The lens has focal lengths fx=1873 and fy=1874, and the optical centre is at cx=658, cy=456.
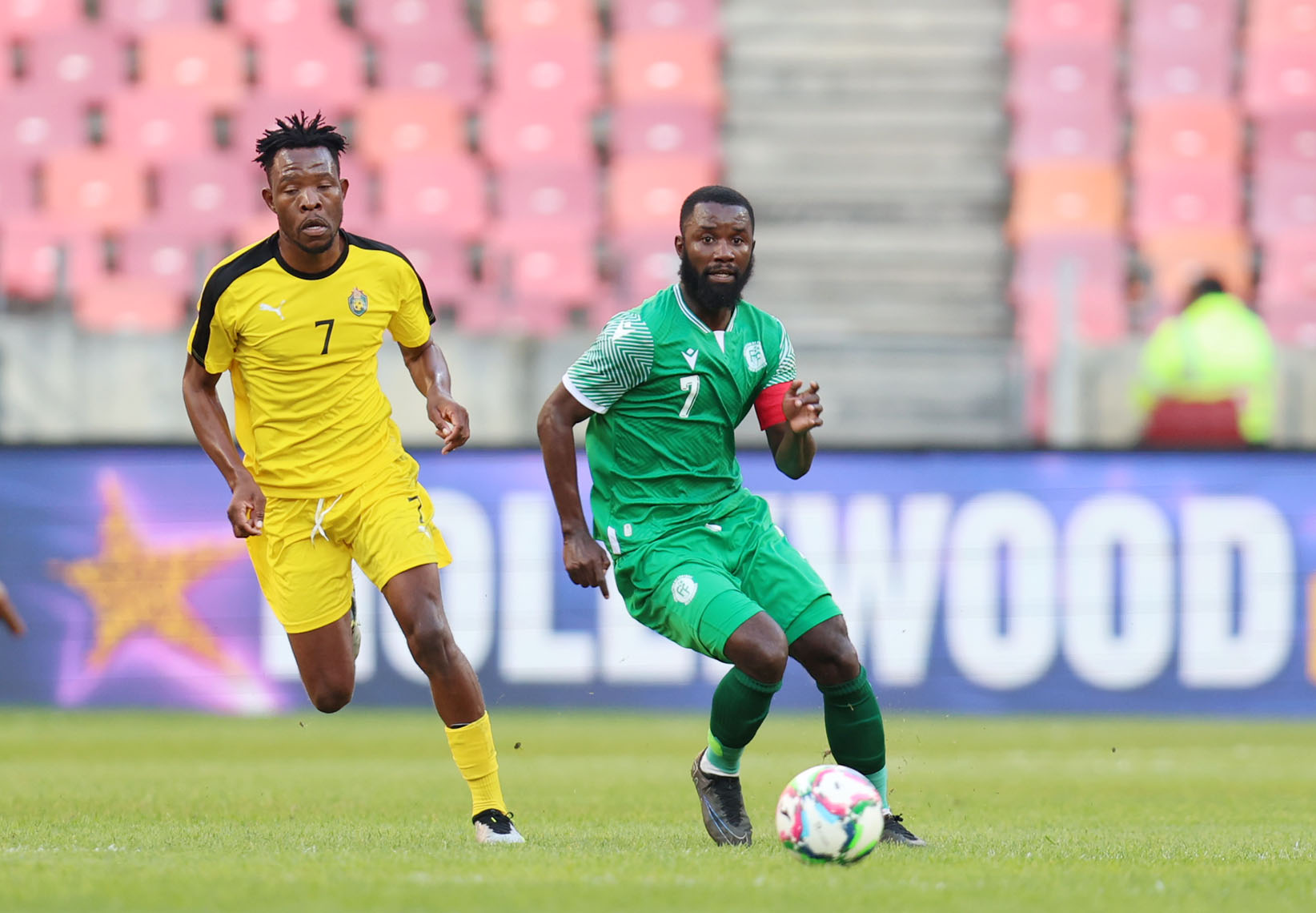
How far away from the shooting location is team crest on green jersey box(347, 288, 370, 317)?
6.54 metres

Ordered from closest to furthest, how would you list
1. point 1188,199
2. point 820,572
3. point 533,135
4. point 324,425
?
point 324,425 < point 820,572 < point 1188,199 < point 533,135

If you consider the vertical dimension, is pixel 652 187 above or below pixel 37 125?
below

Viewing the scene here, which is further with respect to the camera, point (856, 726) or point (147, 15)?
point (147, 15)

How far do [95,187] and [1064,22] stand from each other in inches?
357

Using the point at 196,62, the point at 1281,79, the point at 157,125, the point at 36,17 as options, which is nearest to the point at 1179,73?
the point at 1281,79

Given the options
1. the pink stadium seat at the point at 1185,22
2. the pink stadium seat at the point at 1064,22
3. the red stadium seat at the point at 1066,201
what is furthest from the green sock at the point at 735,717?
the pink stadium seat at the point at 1185,22

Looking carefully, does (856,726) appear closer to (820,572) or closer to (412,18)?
(820,572)

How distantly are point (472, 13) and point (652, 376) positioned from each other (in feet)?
40.7

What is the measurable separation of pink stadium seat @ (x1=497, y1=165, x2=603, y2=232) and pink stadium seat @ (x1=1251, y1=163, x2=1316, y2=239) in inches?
233

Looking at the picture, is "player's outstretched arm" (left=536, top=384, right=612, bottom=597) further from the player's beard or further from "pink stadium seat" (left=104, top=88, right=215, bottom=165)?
"pink stadium seat" (left=104, top=88, right=215, bottom=165)

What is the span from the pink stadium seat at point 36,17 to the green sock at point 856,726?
45.8 ft

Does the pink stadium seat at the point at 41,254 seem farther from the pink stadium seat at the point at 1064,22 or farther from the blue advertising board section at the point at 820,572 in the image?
the pink stadium seat at the point at 1064,22

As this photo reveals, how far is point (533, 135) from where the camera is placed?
17094 millimetres

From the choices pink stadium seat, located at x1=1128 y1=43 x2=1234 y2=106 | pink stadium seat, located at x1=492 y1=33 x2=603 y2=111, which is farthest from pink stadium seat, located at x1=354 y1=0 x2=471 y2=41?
pink stadium seat, located at x1=1128 y1=43 x2=1234 y2=106
